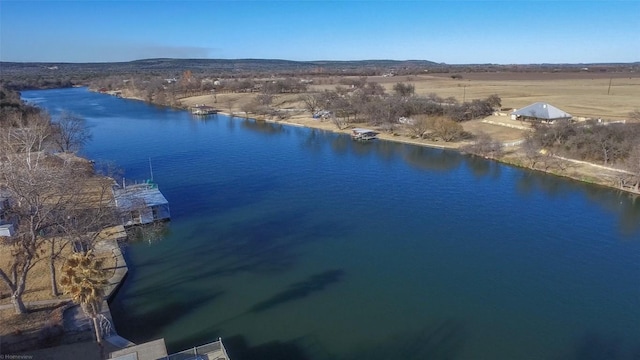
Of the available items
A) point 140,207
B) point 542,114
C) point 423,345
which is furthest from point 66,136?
point 542,114

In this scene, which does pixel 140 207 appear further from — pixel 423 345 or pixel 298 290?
pixel 423 345

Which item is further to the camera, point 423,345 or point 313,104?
point 313,104

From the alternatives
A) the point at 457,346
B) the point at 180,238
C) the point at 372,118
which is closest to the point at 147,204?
the point at 180,238

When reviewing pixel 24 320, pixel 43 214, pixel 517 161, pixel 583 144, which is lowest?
pixel 24 320

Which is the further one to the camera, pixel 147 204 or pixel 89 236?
pixel 147 204

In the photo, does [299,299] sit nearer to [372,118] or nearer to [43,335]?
[43,335]

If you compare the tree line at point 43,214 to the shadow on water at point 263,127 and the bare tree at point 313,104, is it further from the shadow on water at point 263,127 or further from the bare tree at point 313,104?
the bare tree at point 313,104

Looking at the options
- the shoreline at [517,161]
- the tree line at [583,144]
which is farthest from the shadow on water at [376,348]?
the tree line at [583,144]
